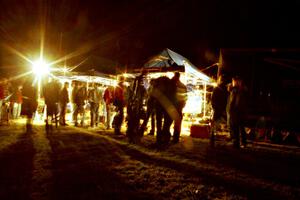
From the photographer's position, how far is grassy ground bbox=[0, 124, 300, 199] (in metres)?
3.49

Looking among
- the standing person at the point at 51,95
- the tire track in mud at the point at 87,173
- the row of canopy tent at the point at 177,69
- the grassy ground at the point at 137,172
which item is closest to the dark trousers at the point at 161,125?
the grassy ground at the point at 137,172

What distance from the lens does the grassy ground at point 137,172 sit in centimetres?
349

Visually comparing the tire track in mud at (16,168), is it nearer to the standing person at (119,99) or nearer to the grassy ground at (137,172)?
the grassy ground at (137,172)

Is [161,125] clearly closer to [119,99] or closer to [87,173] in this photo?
[119,99]

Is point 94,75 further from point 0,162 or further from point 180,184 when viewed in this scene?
point 180,184

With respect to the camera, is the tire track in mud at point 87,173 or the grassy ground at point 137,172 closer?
the tire track in mud at point 87,173

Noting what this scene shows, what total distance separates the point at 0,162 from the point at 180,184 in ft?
11.9

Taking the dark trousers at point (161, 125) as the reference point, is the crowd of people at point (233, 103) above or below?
above

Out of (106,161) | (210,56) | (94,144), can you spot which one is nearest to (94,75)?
(94,144)

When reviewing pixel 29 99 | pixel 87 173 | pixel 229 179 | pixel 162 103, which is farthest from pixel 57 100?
pixel 229 179

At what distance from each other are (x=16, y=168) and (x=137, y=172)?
2.30 metres

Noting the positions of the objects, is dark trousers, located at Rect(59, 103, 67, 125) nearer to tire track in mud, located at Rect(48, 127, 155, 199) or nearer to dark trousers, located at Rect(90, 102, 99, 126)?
dark trousers, located at Rect(90, 102, 99, 126)

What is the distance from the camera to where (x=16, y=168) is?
426cm

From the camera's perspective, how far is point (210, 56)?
31.3 meters
